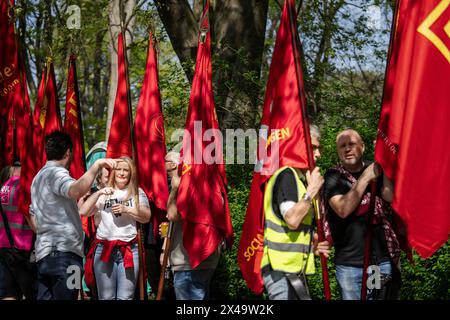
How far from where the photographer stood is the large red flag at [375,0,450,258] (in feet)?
18.7

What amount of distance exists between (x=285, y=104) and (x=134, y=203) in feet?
6.70

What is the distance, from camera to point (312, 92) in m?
12.4

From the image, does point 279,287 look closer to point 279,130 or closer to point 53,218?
point 279,130

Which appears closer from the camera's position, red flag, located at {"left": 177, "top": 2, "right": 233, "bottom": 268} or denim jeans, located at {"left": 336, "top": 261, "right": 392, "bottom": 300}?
denim jeans, located at {"left": 336, "top": 261, "right": 392, "bottom": 300}

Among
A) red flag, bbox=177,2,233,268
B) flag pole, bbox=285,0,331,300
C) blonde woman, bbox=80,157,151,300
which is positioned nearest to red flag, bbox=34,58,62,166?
blonde woman, bbox=80,157,151,300

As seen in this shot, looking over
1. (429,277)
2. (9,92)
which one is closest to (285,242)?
(429,277)

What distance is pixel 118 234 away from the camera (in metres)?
7.93

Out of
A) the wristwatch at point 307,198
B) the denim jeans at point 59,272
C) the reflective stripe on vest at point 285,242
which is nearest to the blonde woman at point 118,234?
the denim jeans at point 59,272

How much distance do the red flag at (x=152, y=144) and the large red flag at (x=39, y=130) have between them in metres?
1.16

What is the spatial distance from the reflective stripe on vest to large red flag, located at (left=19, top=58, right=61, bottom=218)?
3.19 metres

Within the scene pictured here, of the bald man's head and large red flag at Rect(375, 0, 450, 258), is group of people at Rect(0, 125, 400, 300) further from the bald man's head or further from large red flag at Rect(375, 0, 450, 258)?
large red flag at Rect(375, 0, 450, 258)

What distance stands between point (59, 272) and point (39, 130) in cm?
356
